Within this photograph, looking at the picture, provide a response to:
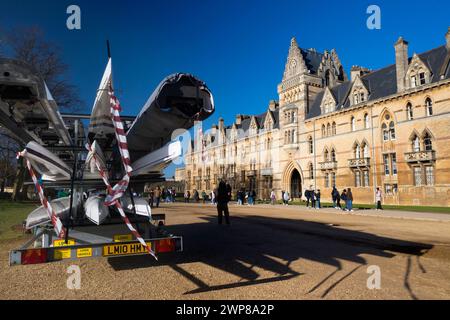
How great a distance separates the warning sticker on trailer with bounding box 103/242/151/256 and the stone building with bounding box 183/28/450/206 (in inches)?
455

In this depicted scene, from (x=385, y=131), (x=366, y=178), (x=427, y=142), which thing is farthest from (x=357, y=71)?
(x=427, y=142)

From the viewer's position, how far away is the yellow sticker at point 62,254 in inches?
171

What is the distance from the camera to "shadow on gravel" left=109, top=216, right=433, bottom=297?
587 centimetres

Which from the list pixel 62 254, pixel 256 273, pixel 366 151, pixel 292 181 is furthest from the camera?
pixel 292 181

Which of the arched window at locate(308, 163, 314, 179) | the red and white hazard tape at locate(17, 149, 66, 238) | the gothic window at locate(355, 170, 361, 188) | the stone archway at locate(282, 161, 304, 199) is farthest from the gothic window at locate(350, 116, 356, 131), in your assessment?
the red and white hazard tape at locate(17, 149, 66, 238)

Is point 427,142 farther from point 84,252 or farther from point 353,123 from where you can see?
point 84,252

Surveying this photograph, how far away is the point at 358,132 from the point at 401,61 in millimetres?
7809

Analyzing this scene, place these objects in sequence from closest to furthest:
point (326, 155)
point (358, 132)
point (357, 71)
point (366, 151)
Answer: point (366, 151)
point (358, 132)
point (357, 71)
point (326, 155)

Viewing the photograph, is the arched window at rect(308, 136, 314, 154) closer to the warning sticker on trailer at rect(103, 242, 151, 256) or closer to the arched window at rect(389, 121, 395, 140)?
the arched window at rect(389, 121, 395, 140)

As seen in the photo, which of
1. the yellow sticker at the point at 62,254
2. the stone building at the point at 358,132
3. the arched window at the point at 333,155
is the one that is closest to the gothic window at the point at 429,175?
the stone building at the point at 358,132

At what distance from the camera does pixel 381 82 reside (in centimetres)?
3331

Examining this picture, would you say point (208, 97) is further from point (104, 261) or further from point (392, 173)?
point (392, 173)

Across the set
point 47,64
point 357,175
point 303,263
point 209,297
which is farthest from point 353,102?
point 209,297

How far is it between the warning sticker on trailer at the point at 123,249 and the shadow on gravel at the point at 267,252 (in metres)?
1.03
